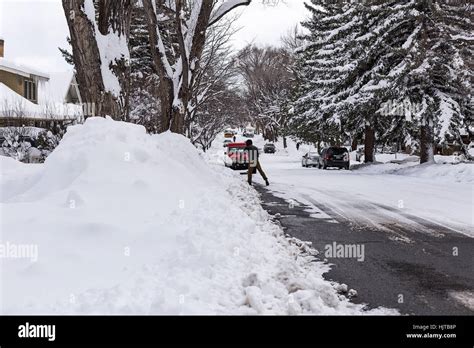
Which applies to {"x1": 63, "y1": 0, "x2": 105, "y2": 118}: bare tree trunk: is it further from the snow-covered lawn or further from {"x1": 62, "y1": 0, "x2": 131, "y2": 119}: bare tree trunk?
the snow-covered lawn

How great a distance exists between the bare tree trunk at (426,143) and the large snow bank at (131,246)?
18.4 m

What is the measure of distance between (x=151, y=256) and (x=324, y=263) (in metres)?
2.54

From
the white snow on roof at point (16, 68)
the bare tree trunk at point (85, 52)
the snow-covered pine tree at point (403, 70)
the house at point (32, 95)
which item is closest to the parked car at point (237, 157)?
the snow-covered pine tree at point (403, 70)

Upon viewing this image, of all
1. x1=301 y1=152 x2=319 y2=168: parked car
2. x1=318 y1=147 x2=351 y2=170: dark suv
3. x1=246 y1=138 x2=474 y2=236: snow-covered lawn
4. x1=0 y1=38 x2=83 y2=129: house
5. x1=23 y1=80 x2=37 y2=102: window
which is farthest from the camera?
x1=301 y1=152 x2=319 y2=168: parked car

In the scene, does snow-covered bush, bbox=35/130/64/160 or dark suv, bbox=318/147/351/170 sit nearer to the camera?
snow-covered bush, bbox=35/130/64/160

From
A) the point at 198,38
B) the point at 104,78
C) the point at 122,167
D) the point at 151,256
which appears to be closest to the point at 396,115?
the point at 198,38

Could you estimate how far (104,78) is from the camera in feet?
35.4

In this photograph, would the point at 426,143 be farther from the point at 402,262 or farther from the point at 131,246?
the point at 131,246

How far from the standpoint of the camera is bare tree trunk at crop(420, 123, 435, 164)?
24.7 m

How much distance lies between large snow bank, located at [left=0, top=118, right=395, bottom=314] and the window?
96.8 ft

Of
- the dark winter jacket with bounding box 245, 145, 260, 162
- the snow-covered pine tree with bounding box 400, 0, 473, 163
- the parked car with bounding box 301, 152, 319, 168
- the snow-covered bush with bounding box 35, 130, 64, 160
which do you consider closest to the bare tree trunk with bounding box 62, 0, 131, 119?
the dark winter jacket with bounding box 245, 145, 260, 162

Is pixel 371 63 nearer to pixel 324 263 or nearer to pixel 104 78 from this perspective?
pixel 104 78

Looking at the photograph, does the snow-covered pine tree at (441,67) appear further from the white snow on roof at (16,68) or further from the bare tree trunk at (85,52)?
the white snow on roof at (16,68)

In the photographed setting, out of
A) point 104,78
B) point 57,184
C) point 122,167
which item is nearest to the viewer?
point 57,184
